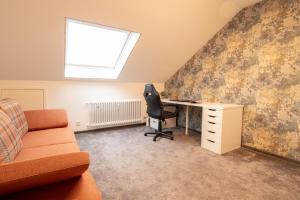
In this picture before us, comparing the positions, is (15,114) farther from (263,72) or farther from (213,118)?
(263,72)

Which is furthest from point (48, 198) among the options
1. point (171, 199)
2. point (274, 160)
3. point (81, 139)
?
point (274, 160)

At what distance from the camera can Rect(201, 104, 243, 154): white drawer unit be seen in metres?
2.57

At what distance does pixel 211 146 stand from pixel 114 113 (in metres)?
2.02

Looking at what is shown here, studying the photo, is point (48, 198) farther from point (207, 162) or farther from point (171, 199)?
point (207, 162)

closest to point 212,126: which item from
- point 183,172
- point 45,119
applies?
point 183,172

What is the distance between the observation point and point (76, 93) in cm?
336

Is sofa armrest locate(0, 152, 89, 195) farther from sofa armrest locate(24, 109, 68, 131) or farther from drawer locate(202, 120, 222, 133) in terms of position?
drawer locate(202, 120, 222, 133)

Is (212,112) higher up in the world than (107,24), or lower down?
lower down

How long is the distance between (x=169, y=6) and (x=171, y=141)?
2137mm

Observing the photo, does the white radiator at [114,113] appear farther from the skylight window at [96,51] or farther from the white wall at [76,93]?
the skylight window at [96,51]

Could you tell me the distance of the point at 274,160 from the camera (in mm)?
2391

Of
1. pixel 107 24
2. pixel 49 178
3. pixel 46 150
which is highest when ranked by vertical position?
pixel 107 24

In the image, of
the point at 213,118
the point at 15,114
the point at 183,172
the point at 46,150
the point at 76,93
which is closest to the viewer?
the point at 46,150

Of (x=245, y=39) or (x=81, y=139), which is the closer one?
(x=245, y=39)
